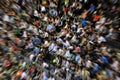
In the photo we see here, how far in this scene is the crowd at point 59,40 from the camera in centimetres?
427

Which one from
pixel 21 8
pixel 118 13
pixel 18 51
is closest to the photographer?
pixel 118 13

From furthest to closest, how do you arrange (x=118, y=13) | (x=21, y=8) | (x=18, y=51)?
(x=21, y=8)
(x=18, y=51)
(x=118, y=13)

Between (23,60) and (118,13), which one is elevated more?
(118,13)

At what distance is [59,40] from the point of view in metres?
4.55

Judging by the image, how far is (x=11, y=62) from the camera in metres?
4.54

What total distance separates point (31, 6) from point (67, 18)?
2.82 ft

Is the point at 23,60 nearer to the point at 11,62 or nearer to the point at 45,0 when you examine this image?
the point at 11,62

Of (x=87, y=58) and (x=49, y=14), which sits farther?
A: (x=49, y=14)

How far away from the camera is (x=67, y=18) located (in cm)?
465

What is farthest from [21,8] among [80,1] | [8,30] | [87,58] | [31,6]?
[87,58]

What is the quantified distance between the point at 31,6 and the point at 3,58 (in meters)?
1.27

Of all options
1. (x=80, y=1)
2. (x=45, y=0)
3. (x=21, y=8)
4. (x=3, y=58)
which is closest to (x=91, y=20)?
(x=80, y=1)

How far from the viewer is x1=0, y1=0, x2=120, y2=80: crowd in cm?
427

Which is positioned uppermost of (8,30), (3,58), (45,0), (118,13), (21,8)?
(118,13)
